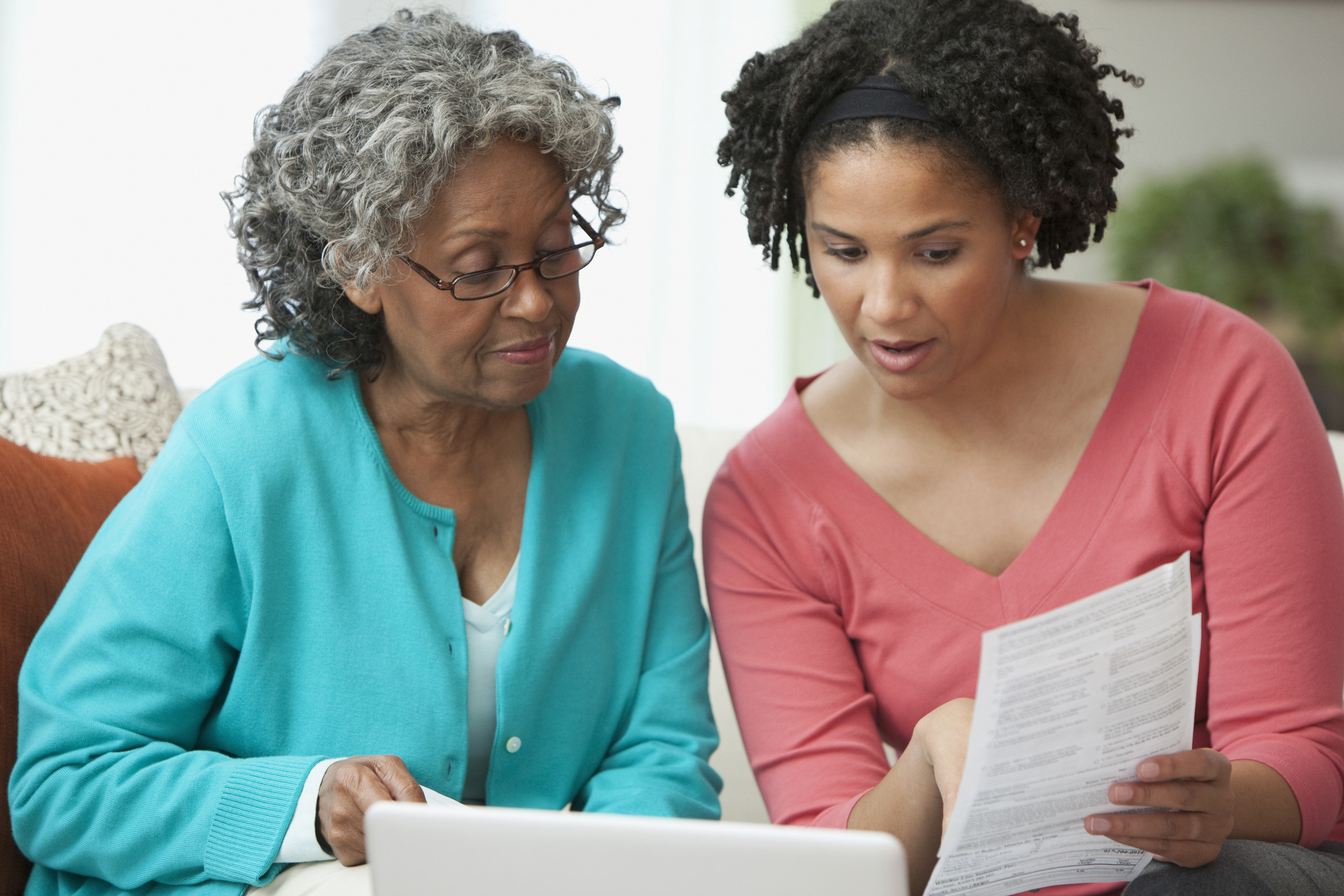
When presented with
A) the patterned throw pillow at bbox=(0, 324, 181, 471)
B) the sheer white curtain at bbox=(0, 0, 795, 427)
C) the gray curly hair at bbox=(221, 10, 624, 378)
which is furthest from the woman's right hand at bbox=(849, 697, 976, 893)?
the sheer white curtain at bbox=(0, 0, 795, 427)

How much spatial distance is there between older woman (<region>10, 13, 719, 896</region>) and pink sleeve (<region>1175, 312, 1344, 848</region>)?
0.58 meters

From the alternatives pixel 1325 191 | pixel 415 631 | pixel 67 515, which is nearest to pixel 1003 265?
pixel 415 631

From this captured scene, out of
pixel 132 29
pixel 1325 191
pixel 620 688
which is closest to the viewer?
pixel 620 688

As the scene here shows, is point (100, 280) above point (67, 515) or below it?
above

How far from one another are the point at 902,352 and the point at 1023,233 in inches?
7.3

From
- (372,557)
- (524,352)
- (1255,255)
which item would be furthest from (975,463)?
(1255,255)

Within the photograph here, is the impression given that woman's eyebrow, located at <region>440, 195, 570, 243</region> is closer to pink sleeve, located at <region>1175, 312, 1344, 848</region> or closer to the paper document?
the paper document

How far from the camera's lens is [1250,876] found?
3.34 feet

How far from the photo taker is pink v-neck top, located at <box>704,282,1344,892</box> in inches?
48.0

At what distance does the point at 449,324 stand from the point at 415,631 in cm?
32

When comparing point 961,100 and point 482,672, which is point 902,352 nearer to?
point 961,100

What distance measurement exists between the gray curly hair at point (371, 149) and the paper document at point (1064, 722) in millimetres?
704

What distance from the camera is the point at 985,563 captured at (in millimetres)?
1352

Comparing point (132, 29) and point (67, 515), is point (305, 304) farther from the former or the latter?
point (132, 29)
